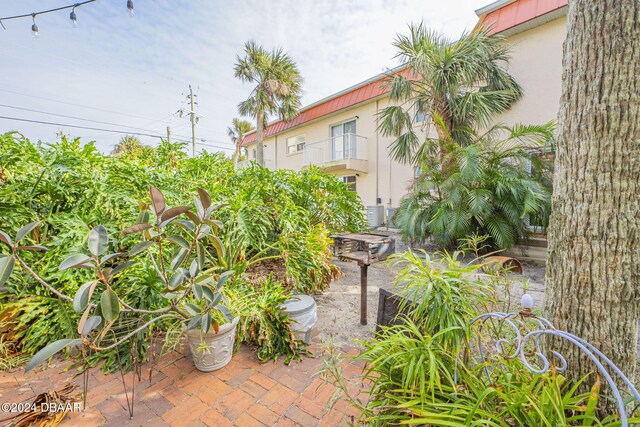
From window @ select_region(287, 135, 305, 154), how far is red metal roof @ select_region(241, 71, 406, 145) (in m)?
0.69

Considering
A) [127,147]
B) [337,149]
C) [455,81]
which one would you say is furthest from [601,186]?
[127,147]

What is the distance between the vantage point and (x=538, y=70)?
651 cm

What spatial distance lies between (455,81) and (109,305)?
694cm

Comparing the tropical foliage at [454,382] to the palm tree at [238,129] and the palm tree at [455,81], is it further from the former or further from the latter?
the palm tree at [238,129]

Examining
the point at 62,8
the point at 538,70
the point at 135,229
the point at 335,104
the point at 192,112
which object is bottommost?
the point at 135,229

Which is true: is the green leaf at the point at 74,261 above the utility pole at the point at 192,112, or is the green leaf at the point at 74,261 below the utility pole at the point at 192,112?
below

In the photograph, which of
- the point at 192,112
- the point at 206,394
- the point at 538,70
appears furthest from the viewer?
the point at 192,112

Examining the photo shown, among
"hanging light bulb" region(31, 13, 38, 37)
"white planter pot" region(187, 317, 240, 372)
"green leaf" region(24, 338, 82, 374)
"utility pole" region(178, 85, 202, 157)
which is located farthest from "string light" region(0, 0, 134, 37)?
"utility pole" region(178, 85, 202, 157)

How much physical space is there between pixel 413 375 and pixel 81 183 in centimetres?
308

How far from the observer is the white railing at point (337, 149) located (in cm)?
1060

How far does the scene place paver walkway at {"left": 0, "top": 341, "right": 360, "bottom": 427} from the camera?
1568 mm

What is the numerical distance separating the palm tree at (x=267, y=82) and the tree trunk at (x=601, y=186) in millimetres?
12055

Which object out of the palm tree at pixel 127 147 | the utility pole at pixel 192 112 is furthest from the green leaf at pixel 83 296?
the utility pole at pixel 192 112

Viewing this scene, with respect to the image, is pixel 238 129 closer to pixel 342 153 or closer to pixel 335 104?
pixel 335 104
